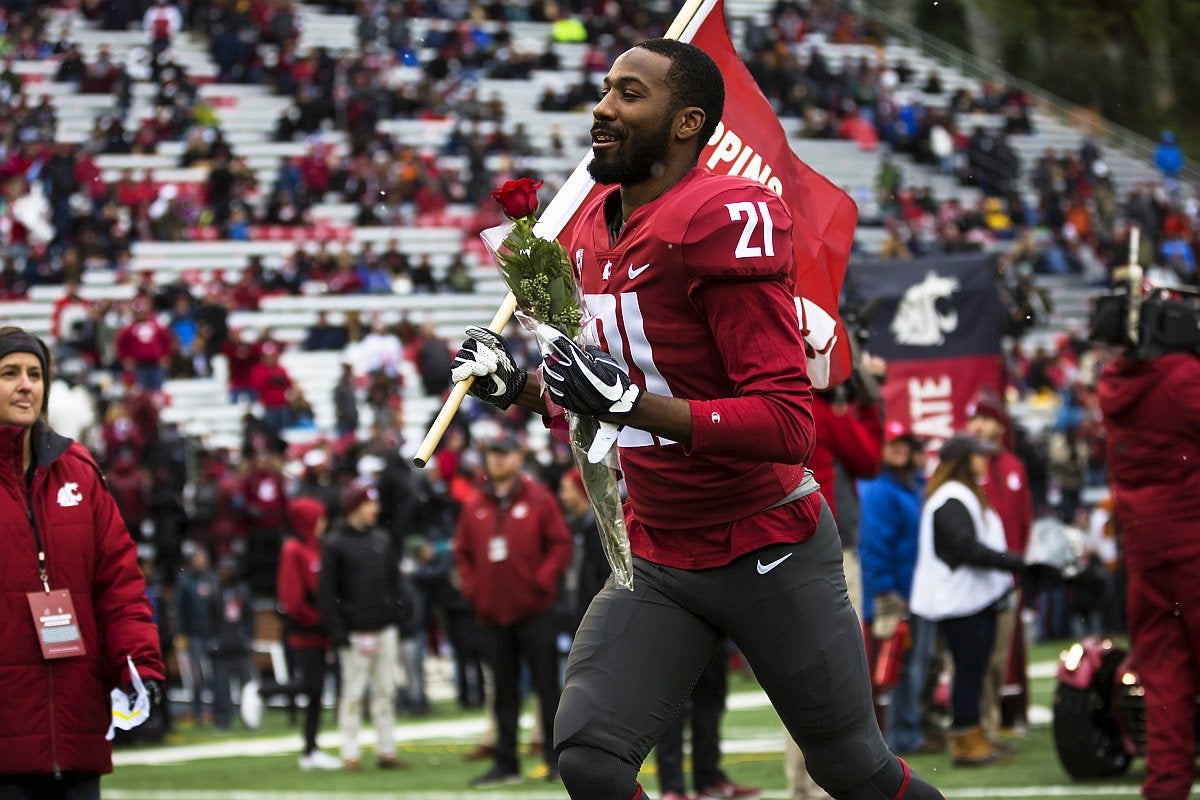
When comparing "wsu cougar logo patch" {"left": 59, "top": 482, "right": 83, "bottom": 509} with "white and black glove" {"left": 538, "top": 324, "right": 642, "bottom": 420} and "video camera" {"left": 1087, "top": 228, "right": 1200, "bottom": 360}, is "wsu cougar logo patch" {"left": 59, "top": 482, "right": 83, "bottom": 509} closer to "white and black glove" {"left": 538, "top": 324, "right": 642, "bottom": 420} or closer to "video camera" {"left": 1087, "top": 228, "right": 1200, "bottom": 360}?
"white and black glove" {"left": 538, "top": 324, "right": 642, "bottom": 420}

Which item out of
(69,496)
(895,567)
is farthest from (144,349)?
(69,496)

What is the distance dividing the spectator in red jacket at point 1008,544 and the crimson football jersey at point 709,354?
6746 millimetres

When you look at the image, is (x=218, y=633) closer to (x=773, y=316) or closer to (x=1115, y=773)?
(x=1115, y=773)

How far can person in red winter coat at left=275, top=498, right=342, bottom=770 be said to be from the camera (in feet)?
39.7

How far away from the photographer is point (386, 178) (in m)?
27.8

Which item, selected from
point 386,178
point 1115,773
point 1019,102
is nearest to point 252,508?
point 1115,773

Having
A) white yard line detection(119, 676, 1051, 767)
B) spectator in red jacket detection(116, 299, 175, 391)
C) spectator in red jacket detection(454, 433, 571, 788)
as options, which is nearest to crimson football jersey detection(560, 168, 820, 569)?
spectator in red jacket detection(454, 433, 571, 788)

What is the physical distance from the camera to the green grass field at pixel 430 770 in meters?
9.38

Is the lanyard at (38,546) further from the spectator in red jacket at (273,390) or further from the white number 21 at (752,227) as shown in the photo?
the spectator in red jacket at (273,390)

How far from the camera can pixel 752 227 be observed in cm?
421

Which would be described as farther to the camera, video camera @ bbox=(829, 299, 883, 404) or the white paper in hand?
video camera @ bbox=(829, 299, 883, 404)

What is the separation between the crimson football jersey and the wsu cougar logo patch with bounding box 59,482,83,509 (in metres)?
1.72

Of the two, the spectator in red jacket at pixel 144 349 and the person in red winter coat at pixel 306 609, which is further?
the spectator in red jacket at pixel 144 349

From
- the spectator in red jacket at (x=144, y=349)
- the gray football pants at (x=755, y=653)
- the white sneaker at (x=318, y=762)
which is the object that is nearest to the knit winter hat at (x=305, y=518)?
the white sneaker at (x=318, y=762)
